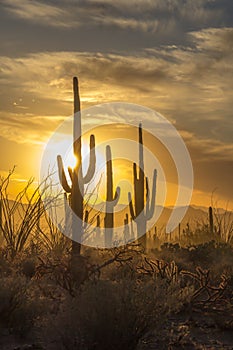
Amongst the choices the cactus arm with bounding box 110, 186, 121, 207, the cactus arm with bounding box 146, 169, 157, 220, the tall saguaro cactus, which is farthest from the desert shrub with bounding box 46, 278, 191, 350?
the cactus arm with bounding box 146, 169, 157, 220

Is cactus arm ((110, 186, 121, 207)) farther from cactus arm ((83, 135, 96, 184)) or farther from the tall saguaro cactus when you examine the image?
the tall saguaro cactus

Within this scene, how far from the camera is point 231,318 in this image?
1126 centimetres

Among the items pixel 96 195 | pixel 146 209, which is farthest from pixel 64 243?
pixel 146 209

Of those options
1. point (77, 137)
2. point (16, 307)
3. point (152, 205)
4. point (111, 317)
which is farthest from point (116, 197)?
point (111, 317)

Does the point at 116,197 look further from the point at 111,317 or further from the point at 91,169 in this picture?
the point at 111,317

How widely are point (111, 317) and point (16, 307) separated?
2.40 metres

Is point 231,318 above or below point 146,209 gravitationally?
below

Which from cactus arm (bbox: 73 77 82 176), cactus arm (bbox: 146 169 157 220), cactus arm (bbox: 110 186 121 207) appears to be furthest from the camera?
cactus arm (bbox: 146 169 157 220)

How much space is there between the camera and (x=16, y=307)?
9.81m

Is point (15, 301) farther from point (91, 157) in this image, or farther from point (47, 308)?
point (91, 157)

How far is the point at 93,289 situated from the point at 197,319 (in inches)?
154

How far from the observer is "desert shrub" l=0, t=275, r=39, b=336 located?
31.9 ft

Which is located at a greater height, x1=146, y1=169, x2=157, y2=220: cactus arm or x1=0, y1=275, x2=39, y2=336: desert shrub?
x1=146, y1=169, x2=157, y2=220: cactus arm

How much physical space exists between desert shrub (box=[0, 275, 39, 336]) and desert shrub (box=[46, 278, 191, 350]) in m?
1.60
